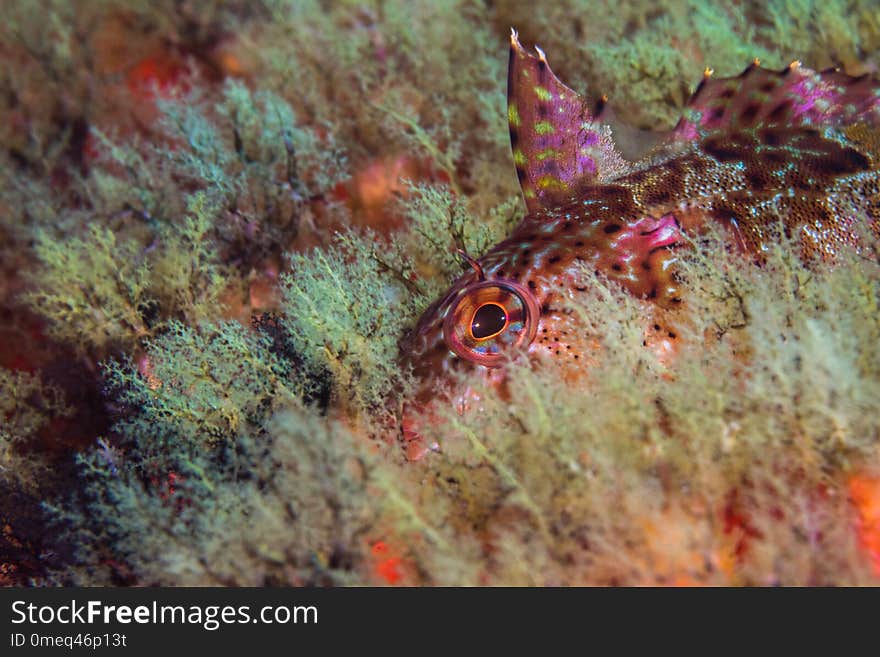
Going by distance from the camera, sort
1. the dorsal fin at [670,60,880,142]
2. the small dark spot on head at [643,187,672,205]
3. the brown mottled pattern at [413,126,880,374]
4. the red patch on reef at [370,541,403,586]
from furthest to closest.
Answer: the dorsal fin at [670,60,880,142]
the small dark spot on head at [643,187,672,205]
the brown mottled pattern at [413,126,880,374]
the red patch on reef at [370,541,403,586]

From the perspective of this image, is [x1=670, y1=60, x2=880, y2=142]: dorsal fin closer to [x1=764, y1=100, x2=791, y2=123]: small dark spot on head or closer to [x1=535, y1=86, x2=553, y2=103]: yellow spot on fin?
[x1=764, y1=100, x2=791, y2=123]: small dark spot on head

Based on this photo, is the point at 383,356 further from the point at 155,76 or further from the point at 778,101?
the point at 155,76

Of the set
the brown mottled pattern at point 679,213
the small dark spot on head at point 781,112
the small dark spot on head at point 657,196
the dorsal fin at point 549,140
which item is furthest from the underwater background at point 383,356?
the small dark spot on head at point 781,112

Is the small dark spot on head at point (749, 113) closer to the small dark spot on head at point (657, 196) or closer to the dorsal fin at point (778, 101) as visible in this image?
the dorsal fin at point (778, 101)

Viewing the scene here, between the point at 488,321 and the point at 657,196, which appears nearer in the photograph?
the point at 488,321

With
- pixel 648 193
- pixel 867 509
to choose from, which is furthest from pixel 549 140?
pixel 867 509

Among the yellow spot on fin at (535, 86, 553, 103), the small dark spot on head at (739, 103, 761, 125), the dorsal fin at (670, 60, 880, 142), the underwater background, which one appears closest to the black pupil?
the underwater background
